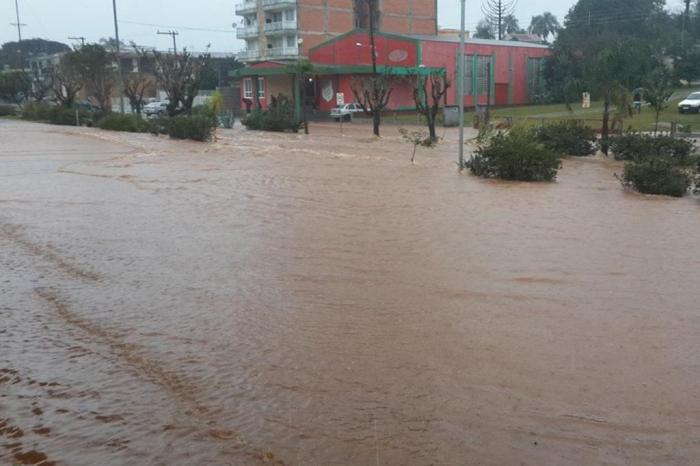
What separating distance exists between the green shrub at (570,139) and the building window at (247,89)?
42.2m

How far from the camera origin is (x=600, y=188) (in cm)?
1766

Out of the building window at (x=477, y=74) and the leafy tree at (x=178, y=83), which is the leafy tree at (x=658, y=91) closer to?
the leafy tree at (x=178, y=83)

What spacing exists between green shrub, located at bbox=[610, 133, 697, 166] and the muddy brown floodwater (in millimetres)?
5894

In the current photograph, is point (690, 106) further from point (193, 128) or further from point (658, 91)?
point (193, 128)

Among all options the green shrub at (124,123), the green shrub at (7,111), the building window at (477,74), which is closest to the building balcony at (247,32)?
the green shrub at (7,111)

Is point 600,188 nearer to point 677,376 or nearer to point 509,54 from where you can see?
point 677,376

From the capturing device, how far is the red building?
56.0m

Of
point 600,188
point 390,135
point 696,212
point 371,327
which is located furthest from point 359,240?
point 390,135

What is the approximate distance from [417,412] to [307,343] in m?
1.69

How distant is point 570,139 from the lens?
2550 cm

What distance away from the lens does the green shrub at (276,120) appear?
41438mm

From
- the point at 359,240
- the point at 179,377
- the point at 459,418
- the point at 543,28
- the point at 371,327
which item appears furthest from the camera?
the point at 543,28

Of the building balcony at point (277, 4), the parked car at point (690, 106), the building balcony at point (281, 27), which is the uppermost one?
the building balcony at point (277, 4)

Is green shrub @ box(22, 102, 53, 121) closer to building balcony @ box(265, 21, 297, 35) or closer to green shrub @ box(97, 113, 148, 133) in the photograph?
green shrub @ box(97, 113, 148, 133)
